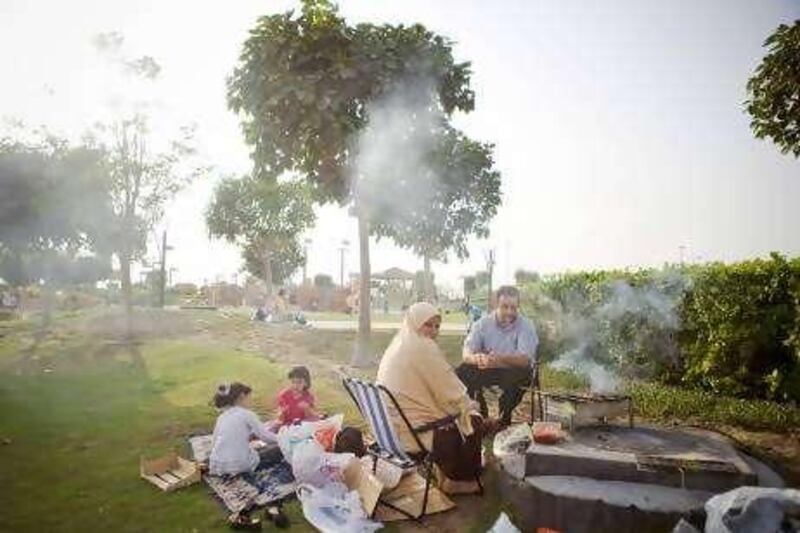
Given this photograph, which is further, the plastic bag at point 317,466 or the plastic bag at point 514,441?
the plastic bag at point 514,441

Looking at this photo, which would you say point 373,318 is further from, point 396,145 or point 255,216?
point 396,145

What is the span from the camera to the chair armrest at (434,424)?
5.92 metres

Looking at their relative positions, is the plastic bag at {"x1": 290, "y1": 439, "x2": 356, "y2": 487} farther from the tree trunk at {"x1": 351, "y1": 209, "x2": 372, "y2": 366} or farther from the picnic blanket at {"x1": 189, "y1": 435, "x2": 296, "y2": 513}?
the tree trunk at {"x1": 351, "y1": 209, "x2": 372, "y2": 366}

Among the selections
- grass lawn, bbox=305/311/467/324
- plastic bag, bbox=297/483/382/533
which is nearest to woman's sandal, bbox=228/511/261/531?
plastic bag, bbox=297/483/382/533

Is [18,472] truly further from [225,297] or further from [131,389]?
[225,297]

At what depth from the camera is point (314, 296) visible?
51906 mm

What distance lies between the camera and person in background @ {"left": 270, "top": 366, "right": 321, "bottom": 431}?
8.41 m

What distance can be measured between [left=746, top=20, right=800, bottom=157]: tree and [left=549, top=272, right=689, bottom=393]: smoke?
343 cm

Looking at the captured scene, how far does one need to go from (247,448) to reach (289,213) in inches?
1510

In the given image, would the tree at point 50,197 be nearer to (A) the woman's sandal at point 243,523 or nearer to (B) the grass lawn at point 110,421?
(B) the grass lawn at point 110,421

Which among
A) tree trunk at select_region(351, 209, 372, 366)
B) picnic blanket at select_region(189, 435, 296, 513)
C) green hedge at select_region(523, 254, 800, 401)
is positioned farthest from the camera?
tree trunk at select_region(351, 209, 372, 366)

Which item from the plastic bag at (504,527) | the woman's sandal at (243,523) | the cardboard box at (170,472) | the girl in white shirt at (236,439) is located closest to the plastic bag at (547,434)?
the plastic bag at (504,527)

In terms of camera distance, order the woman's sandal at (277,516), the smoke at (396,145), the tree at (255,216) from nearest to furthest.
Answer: the woman's sandal at (277,516) < the smoke at (396,145) < the tree at (255,216)

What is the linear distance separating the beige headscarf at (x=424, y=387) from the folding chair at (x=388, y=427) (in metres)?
0.11
